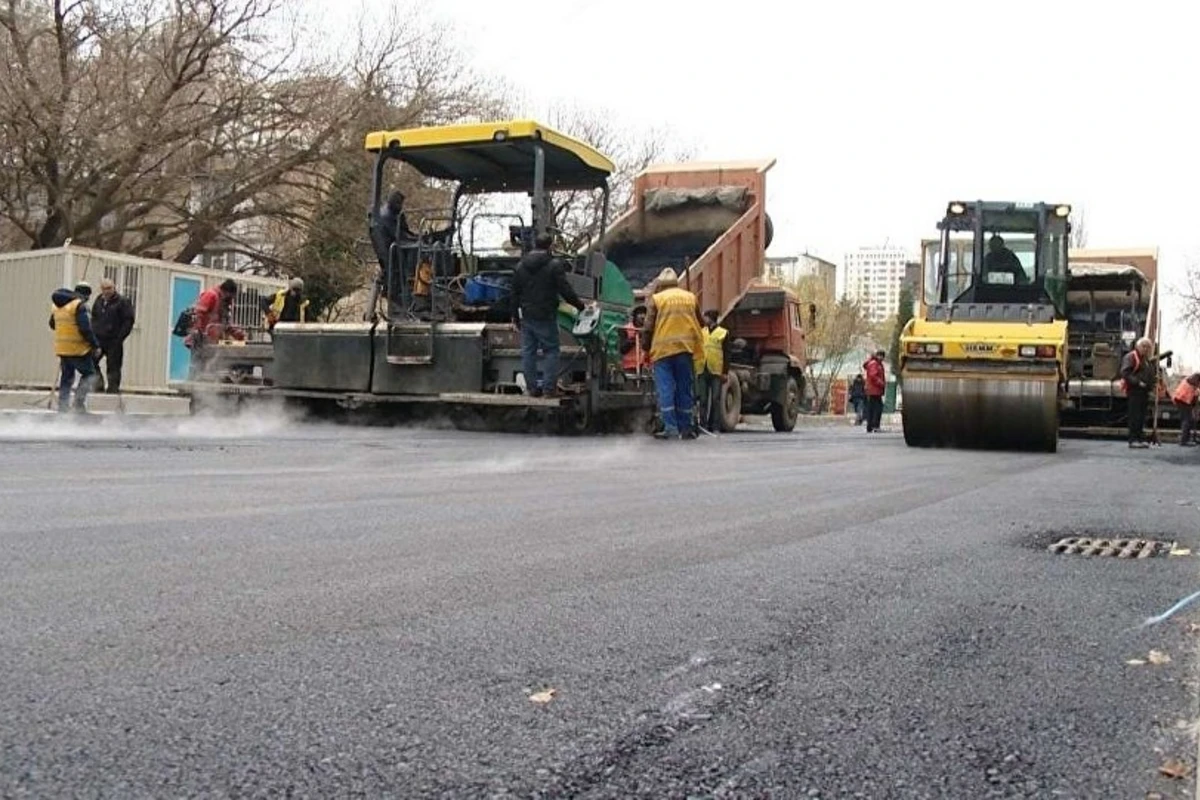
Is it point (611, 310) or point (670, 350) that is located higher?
point (611, 310)

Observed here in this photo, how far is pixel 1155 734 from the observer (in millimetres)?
2508

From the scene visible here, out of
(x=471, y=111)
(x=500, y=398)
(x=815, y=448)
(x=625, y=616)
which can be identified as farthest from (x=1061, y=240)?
(x=471, y=111)

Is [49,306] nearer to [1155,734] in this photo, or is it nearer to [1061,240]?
[1061,240]

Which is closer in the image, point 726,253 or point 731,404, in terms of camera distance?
point 726,253

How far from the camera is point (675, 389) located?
12.0 m

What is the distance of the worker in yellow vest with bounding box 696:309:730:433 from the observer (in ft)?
46.1

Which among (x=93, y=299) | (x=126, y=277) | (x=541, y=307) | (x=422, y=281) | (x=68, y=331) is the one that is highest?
(x=126, y=277)

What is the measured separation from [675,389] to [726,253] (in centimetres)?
344

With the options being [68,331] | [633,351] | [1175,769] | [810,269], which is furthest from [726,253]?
[810,269]

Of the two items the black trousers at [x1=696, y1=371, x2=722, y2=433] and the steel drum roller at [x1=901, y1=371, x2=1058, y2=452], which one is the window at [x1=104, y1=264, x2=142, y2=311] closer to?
the black trousers at [x1=696, y1=371, x2=722, y2=433]

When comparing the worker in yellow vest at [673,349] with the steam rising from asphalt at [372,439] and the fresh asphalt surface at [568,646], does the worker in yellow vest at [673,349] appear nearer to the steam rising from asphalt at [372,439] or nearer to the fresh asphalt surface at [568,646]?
the steam rising from asphalt at [372,439]

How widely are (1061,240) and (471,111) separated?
14.5m

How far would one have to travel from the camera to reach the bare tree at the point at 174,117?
2025cm

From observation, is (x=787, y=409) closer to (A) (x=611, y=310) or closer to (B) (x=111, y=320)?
(A) (x=611, y=310)
